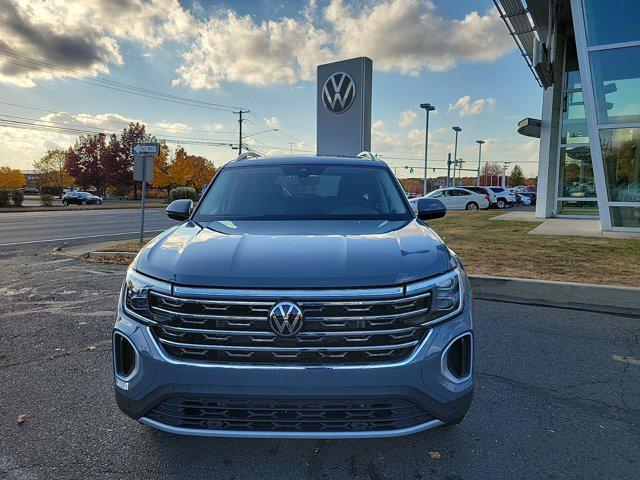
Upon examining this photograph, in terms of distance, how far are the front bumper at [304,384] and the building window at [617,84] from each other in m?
14.3

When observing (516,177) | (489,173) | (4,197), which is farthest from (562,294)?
(489,173)

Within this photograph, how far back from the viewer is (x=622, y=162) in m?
13.6

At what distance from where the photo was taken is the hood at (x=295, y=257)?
2.18 metres

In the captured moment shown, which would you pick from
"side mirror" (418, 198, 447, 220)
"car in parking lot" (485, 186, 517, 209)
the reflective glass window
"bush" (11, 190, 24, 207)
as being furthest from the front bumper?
"bush" (11, 190, 24, 207)

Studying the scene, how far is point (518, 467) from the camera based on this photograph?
8.04 feet

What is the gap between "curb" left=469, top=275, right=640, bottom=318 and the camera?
18.5 feet

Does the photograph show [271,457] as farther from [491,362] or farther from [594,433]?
[491,362]

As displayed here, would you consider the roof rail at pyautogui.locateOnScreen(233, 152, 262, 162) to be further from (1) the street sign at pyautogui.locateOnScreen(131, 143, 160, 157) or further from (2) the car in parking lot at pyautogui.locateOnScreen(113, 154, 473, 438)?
(1) the street sign at pyautogui.locateOnScreen(131, 143, 160, 157)

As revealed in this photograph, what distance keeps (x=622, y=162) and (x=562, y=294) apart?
401 inches

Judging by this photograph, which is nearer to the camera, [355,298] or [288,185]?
[355,298]

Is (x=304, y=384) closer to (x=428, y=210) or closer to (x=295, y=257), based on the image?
(x=295, y=257)

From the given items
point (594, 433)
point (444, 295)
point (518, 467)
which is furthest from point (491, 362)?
point (444, 295)

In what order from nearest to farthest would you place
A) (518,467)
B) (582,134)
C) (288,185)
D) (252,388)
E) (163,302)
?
(252,388) → (163,302) → (518,467) → (288,185) → (582,134)

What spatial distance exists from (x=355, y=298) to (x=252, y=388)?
641mm
